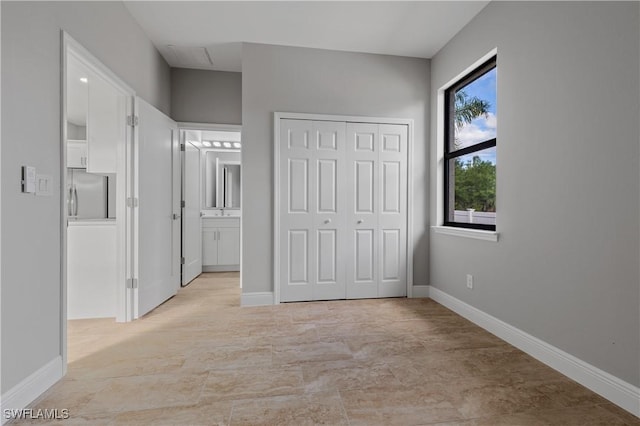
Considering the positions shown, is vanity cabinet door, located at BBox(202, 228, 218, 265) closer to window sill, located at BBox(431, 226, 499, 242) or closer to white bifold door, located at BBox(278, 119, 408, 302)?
white bifold door, located at BBox(278, 119, 408, 302)

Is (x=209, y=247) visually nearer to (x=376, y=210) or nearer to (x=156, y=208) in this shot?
(x=156, y=208)

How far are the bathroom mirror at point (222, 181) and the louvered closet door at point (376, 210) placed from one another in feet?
9.37

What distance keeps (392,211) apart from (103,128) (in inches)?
116

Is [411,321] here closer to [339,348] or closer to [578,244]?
[339,348]

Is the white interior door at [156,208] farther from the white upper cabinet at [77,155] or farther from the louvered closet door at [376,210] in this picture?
the louvered closet door at [376,210]

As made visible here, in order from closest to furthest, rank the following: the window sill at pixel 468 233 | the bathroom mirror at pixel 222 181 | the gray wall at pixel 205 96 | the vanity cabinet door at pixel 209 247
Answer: the window sill at pixel 468 233
the gray wall at pixel 205 96
the vanity cabinet door at pixel 209 247
the bathroom mirror at pixel 222 181

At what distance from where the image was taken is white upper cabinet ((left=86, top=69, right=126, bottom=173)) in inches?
108

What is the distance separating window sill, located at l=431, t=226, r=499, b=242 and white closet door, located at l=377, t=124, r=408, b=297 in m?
0.40

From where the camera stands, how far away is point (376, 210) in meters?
3.44

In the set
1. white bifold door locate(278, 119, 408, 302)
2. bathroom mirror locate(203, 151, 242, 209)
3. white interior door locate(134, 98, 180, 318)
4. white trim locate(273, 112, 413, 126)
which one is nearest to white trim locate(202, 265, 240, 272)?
bathroom mirror locate(203, 151, 242, 209)

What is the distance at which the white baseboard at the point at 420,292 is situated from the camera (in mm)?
3525

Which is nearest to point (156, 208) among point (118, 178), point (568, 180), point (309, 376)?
point (118, 178)

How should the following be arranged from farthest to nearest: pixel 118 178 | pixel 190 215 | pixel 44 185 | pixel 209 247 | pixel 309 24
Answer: pixel 209 247, pixel 190 215, pixel 309 24, pixel 118 178, pixel 44 185

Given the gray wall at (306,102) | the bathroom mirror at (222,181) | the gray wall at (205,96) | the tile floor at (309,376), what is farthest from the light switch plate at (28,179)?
the bathroom mirror at (222,181)
